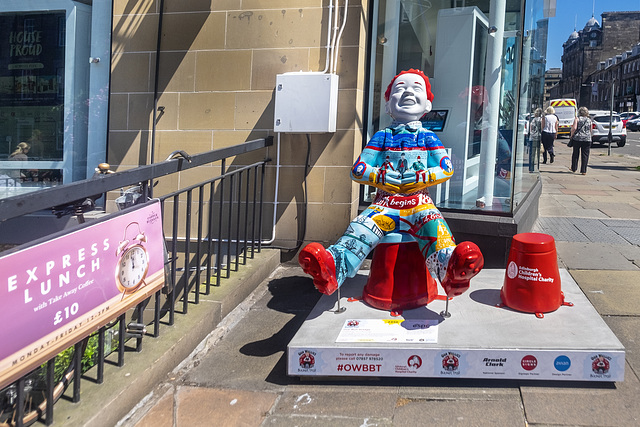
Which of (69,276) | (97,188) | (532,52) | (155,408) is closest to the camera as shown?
(69,276)

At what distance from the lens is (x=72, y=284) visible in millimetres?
2549

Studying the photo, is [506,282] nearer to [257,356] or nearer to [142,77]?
[257,356]

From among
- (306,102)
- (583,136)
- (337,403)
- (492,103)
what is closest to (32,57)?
(306,102)

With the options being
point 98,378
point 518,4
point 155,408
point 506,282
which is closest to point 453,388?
point 506,282

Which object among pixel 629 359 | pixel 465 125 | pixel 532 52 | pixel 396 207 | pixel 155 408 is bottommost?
pixel 155 408

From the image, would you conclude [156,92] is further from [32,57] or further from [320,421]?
[320,421]

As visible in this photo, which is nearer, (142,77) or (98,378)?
(98,378)

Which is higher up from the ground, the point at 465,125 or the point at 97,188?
the point at 465,125

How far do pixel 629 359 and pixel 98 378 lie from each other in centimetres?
294

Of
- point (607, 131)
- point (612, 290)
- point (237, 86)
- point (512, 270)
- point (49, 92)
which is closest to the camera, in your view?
point (512, 270)

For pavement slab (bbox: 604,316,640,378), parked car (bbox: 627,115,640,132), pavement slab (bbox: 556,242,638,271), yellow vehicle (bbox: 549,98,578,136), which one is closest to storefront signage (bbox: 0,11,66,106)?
pavement slab (bbox: 556,242,638,271)

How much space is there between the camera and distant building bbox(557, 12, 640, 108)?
110844 mm

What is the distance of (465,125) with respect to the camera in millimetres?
5457

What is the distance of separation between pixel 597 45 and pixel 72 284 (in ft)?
422
